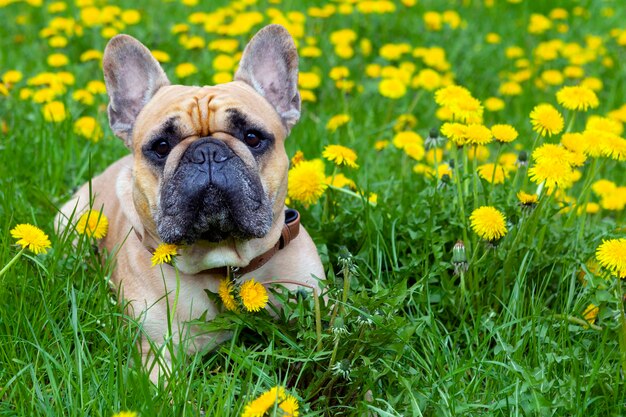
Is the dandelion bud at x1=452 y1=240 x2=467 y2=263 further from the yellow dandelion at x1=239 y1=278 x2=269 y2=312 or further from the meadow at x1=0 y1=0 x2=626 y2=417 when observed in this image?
the yellow dandelion at x1=239 y1=278 x2=269 y2=312

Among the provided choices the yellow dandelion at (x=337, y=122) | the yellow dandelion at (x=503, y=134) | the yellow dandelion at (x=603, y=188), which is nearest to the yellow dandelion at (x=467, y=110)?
the yellow dandelion at (x=503, y=134)

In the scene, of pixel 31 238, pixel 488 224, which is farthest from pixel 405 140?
pixel 31 238

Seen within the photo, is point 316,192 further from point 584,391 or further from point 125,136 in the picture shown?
point 584,391

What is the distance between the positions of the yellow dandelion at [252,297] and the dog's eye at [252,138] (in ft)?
1.92

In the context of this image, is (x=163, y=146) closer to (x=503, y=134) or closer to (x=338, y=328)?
(x=338, y=328)

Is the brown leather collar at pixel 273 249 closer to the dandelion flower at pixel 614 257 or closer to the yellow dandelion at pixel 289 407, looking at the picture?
the yellow dandelion at pixel 289 407

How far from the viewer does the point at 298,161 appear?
3832 mm

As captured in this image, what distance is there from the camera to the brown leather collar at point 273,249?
10.5 feet

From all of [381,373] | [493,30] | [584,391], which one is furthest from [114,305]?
[493,30]

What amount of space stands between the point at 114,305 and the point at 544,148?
1.70 meters

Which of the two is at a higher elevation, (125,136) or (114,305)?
(125,136)

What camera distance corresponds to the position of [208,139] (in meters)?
3.02

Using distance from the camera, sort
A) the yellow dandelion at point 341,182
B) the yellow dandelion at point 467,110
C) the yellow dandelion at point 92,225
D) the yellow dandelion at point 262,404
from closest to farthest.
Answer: the yellow dandelion at point 262,404 < the yellow dandelion at point 92,225 < the yellow dandelion at point 467,110 < the yellow dandelion at point 341,182

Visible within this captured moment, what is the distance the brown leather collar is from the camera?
321cm
